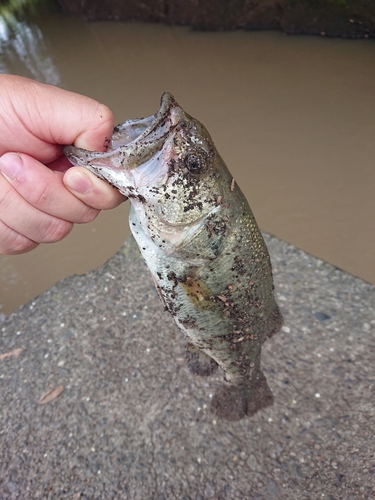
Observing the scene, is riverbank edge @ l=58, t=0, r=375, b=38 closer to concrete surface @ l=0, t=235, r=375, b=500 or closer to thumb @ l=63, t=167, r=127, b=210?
concrete surface @ l=0, t=235, r=375, b=500

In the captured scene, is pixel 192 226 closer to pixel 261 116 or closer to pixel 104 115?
pixel 104 115

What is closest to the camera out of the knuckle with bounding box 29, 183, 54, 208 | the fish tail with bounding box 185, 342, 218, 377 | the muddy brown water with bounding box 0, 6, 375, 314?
the knuckle with bounding box 29, 183, 54, 208

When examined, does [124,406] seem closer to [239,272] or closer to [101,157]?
[239,272]

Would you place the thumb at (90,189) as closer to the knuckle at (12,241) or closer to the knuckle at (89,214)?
the knuckle at (89,214)

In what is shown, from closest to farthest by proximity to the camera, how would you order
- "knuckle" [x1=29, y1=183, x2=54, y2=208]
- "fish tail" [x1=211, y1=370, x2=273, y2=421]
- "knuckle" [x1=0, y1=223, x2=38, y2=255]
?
"knuckle" [x1=29, y1=183, x2=54, y2=208]
"knuckle" [x1=0, y1=223, x2=38, y2=255]
"fish tail" [x1=211, y1=370, x2=273, y2=421]

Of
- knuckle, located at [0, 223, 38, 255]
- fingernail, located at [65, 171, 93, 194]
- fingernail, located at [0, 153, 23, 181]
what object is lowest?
knuckle, located at [0, 223, 38, 255]

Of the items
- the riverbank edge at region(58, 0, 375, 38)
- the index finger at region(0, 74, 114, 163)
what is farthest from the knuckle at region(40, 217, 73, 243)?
the riverbank edge at region(58, 0, 375, 38)
